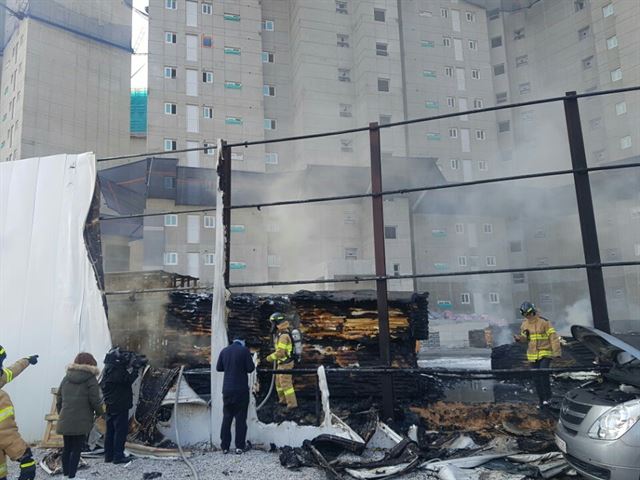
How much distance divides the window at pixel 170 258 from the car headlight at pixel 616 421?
1085 inches

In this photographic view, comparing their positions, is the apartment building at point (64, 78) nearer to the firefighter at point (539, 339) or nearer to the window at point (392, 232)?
the window at point (392, 232)

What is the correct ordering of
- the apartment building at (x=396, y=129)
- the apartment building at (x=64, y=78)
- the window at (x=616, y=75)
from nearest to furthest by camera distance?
the apartment building at (x=396, y=129)
the apartment building at (x=64, y=78)
the window at (x=616, y=75)

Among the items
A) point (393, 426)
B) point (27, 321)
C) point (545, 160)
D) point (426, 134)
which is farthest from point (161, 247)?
point (545, 160)

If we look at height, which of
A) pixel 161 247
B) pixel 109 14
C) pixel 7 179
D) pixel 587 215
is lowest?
pixel 587 215

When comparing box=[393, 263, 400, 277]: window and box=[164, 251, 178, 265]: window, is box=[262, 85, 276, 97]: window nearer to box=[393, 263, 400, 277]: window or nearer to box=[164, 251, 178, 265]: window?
box=[164, 251, 178, 265]: window

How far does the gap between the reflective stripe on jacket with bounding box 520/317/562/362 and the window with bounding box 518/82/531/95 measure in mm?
38428

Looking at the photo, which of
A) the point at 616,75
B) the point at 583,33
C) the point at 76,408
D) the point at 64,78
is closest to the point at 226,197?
the point at 76,408

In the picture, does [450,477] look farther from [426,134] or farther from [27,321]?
[426,134]

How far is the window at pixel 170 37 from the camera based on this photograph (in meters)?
32.9

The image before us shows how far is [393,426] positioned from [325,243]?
25.5 m

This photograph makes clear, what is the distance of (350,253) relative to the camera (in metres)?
31.0

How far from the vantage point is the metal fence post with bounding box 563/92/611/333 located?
15.9ft

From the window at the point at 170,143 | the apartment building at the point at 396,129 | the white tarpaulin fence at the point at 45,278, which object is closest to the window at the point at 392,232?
the apartment building at the point at 396,129

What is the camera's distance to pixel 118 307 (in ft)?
28.1
